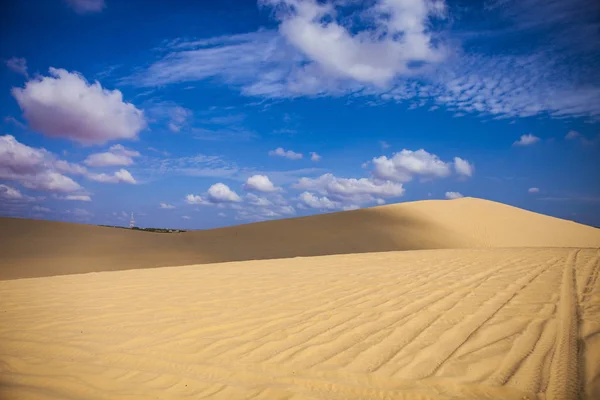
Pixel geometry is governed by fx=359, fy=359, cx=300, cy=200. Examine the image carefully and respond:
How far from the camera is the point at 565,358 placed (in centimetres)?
294

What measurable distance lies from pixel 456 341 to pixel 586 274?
5.31 metres

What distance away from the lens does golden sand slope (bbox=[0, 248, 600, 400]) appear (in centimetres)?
271

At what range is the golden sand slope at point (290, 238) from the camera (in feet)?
55.1

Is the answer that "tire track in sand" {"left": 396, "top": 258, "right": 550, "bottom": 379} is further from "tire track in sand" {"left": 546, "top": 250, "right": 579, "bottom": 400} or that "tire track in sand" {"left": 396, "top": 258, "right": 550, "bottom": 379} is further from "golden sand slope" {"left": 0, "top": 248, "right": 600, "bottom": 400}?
"tire track in sand" {"left": 546, "top": 250, "right": 579, "bottom": 400}

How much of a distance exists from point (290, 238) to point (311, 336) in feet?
64.4

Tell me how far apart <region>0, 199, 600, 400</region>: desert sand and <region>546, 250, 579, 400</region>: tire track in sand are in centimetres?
1

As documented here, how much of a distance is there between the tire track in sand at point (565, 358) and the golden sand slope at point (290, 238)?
14.5 m

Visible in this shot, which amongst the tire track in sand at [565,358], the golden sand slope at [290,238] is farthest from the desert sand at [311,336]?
the golden sand slope at [290,238]

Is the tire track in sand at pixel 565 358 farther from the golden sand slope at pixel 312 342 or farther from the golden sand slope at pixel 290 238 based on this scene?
the golden sand slope at pixel 290 238

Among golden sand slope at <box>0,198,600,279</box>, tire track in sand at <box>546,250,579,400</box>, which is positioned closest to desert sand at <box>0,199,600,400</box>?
tire track in sand at <box>546,250,579,400</box>

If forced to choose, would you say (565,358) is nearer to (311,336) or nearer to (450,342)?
(450,342)

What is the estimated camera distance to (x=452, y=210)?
105 feet

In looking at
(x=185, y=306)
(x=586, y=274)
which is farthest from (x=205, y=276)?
(x=586, y=274)

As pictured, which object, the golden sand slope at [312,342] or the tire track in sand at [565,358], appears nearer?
the tire track in sand at [565,358]
